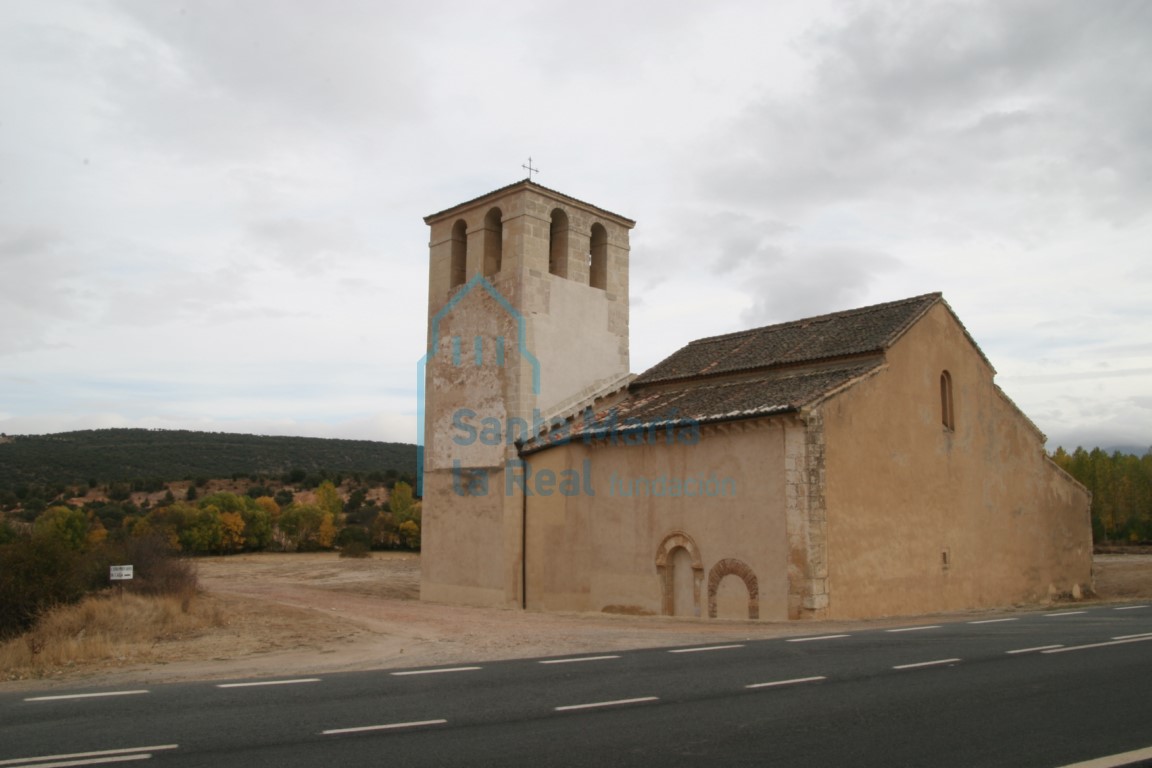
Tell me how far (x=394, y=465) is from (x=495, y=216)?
60.5 metres

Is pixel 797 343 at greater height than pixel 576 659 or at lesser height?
greater

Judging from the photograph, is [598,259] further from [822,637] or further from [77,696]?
[77,696]

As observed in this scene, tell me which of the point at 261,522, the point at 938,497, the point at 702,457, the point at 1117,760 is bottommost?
the point at 1117,760

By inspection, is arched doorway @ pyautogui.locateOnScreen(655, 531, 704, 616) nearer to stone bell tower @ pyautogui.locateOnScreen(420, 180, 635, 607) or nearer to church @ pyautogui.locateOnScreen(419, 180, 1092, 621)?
church @ pyautogui.locateOnScreen(419, 180, 1092, 621)

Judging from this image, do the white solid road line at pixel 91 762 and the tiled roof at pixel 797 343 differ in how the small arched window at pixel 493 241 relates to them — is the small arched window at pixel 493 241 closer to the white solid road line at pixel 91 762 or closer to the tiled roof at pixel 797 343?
the tiled roof at pixel 797 343

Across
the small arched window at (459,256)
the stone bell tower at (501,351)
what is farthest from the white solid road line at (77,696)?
the small arched window at (459,256)

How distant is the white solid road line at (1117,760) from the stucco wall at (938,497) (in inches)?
416

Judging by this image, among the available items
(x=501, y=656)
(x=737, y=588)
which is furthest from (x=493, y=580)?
(x=501, y=656)

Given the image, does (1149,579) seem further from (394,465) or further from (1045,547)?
(394,465)

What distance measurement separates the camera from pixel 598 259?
79.5 feet

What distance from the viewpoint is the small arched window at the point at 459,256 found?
24.1 metres

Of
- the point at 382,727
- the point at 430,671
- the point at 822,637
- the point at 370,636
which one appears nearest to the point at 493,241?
the point at 370,636

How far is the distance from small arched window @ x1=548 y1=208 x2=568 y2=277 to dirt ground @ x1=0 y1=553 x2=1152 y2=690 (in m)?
8.95

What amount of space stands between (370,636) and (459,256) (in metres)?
12.8
